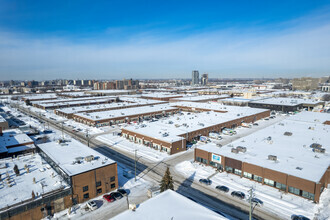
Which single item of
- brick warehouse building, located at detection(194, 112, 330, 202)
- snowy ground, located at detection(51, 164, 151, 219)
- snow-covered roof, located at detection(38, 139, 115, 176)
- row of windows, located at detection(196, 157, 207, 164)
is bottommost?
snowy ground, located at detection(51, 164, 151, 219)

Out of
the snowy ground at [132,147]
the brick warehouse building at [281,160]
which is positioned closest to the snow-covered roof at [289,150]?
the brick warehouse building at [281,160]

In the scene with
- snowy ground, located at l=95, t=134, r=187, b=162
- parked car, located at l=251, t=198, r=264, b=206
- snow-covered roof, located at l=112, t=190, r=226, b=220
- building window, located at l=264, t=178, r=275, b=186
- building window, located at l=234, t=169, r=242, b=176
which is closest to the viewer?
snow-covered roof, located at l=112, t=190, r=226, b=220

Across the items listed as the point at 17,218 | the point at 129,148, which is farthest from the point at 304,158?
the point at 17,218

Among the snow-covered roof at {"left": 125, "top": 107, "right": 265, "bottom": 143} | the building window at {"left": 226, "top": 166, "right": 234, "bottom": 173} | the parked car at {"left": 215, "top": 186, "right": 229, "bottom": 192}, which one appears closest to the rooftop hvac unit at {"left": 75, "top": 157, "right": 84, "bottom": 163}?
the snow-covered roof at {"left": 125, "top": 107, "right": 265, "bottom": 143}

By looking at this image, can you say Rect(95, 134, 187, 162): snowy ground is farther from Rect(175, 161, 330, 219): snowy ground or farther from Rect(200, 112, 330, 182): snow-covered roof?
Rect(200, 112, 330, 182): snow-covered roof

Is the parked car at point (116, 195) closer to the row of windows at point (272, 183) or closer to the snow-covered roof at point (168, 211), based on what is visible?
the snow-covered roof at point (168, 211)

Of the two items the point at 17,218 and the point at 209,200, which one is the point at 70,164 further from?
the point at 209,200
